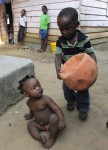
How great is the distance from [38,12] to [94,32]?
2171mm

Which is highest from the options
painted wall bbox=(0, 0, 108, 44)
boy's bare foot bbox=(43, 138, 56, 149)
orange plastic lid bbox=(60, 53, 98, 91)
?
painted wall bbox=(0, 0, 108, 44)

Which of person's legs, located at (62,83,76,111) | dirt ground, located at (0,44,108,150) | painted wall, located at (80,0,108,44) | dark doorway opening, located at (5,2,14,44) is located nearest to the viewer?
dirt ground, located at (0,44,108,150)

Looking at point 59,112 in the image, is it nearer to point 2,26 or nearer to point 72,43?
point 72,43

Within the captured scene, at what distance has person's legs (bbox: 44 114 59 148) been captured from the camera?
227 centimetres

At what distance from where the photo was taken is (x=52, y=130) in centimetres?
230

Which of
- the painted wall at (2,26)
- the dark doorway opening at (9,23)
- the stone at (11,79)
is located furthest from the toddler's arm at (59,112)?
the painted wall at (2,26)

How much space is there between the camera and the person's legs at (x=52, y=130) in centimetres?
227

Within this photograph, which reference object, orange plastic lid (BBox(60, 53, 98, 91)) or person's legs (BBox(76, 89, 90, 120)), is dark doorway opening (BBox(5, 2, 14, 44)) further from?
orange plastic lid (BBox(60, 53, 98, 91))

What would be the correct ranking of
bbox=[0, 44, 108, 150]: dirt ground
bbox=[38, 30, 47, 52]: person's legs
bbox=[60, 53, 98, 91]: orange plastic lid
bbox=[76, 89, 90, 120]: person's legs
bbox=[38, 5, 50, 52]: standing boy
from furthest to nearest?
bbox=[38, 30, 47, 52]: person's legs
bbox=[38, 5, 50, 52]: standing boy
bbox=[76, 89, 90, 120]: person's legs
bbox=[0, 44, 108, 150]: dirt ground
bbox=[60, 53, 98, 91]: orange plastic lid

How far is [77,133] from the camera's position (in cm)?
249

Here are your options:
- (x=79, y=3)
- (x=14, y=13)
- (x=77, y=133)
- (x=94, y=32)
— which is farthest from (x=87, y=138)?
(x=14, y=13)

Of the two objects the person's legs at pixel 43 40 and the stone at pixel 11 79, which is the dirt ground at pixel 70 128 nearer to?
the stone at pixel 11 79

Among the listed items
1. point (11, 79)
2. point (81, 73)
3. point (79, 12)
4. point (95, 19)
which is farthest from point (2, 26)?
point (81, 73)

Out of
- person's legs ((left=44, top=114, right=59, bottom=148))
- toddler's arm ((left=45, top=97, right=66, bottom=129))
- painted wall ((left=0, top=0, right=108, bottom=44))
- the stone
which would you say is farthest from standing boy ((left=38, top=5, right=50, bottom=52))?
person's legs ((left=44, top=114, right=59, bottom=148))
